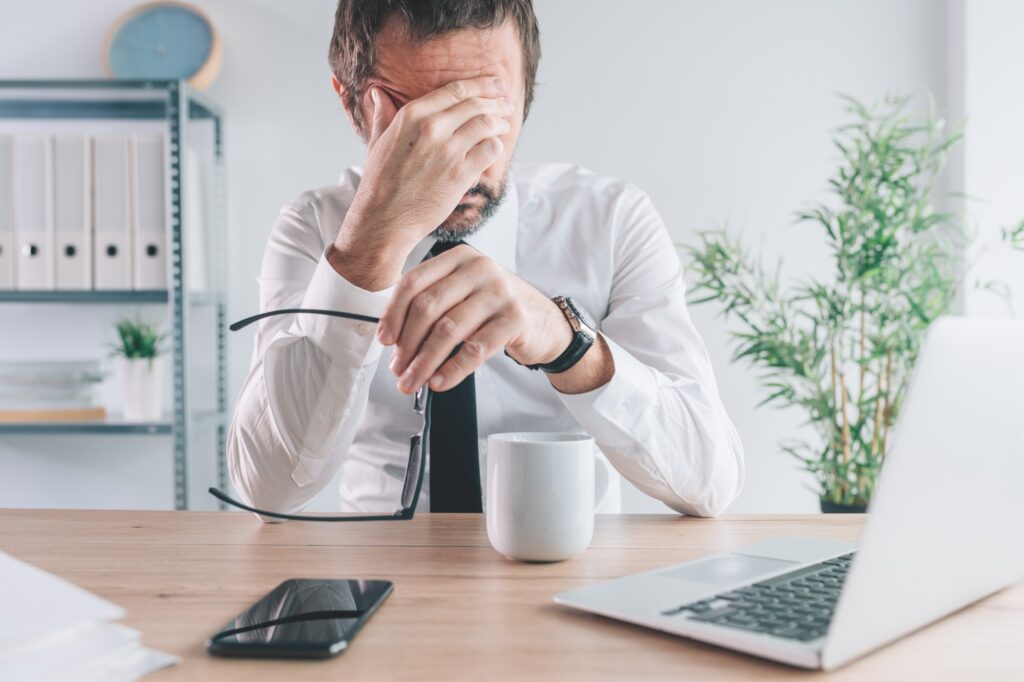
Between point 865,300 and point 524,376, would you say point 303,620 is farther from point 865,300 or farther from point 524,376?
point 865,300

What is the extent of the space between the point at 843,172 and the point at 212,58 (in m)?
1.62

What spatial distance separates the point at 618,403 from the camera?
98cm

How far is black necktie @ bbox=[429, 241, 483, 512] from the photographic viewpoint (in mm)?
1131

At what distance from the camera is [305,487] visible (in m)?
1.10

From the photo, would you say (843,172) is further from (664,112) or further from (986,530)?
(986,530)

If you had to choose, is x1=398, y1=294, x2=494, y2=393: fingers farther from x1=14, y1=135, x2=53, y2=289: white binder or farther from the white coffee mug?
x1=14, y1=135, x2=53, y2=289: white binder

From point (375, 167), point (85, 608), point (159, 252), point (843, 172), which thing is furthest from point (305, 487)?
point (843, 172)

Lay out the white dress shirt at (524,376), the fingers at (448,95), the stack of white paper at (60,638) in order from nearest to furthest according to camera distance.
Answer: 1. the stack of white paper at (60,638)
2. the fingers at (448,95)
3. the white dress shirt at (524,376)

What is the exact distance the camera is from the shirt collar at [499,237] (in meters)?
1.33

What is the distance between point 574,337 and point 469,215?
412mm

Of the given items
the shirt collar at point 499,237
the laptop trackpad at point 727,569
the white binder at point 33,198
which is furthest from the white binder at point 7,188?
the laptop trackpad at point 727,569

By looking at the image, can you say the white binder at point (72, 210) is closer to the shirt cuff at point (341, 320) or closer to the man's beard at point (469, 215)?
the man's beard at point (469, 215)

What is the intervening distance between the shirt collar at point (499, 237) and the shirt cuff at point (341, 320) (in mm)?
337

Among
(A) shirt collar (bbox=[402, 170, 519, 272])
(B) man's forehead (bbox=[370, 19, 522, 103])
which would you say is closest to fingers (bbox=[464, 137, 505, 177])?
(B) man's forehead (bbox=[370, 19, 522, 103])
